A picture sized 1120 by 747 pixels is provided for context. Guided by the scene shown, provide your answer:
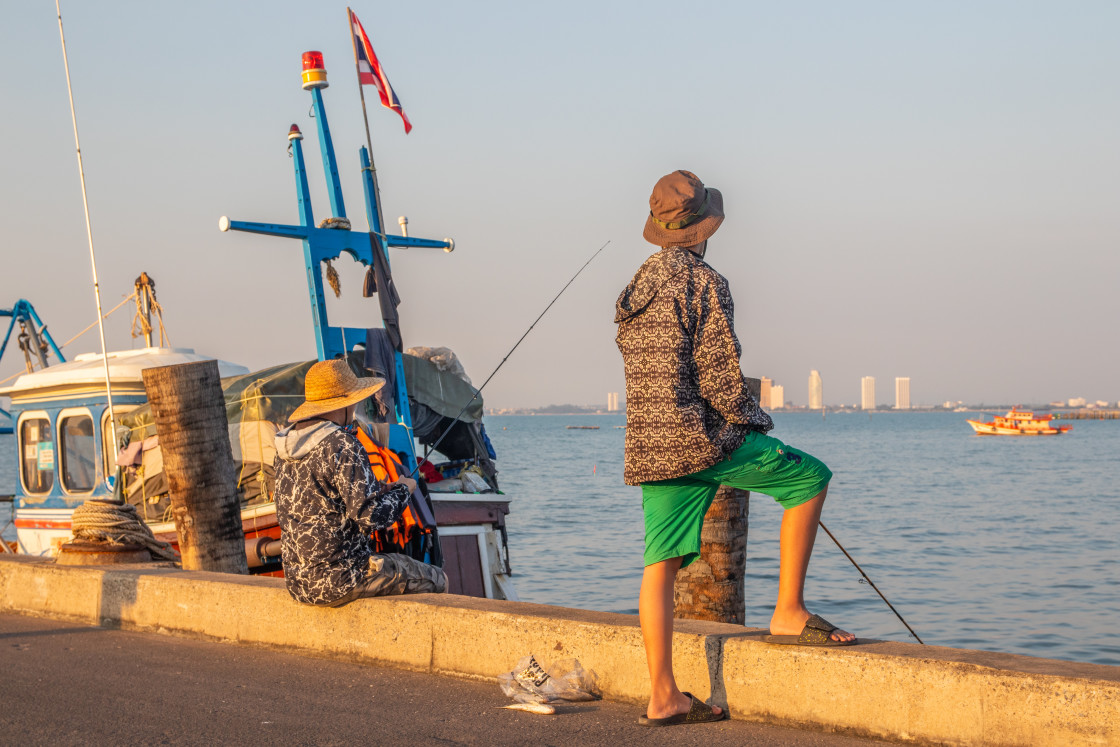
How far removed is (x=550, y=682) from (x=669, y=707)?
0.73 metres

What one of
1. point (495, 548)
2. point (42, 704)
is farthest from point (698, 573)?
point (495, 548)

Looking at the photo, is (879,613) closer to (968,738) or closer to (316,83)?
(316,83)

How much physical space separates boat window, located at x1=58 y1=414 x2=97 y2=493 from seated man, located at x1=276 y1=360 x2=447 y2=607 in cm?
1034

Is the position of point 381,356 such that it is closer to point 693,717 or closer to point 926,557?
point 693,717

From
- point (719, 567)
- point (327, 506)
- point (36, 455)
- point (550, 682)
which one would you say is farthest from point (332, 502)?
point (36, 455)

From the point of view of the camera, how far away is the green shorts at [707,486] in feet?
14.5

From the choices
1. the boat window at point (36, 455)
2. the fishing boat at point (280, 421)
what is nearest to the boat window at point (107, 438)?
the fishing boat at point (280, 421)

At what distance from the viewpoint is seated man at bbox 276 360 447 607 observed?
18.8 ft

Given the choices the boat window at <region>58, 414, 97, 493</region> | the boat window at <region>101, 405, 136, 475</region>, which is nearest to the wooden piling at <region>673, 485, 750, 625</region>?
the boat window at <region>101, 405, 136, 475</region>

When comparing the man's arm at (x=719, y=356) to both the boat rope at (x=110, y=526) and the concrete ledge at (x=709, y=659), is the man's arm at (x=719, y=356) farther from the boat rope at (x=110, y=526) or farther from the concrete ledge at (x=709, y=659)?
the boat rope at (x=110, y=526)

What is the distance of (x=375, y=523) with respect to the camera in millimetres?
5754

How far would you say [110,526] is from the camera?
8.26 meters

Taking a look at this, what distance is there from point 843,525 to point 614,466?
41.3m

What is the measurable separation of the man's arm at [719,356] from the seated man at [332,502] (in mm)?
2096
